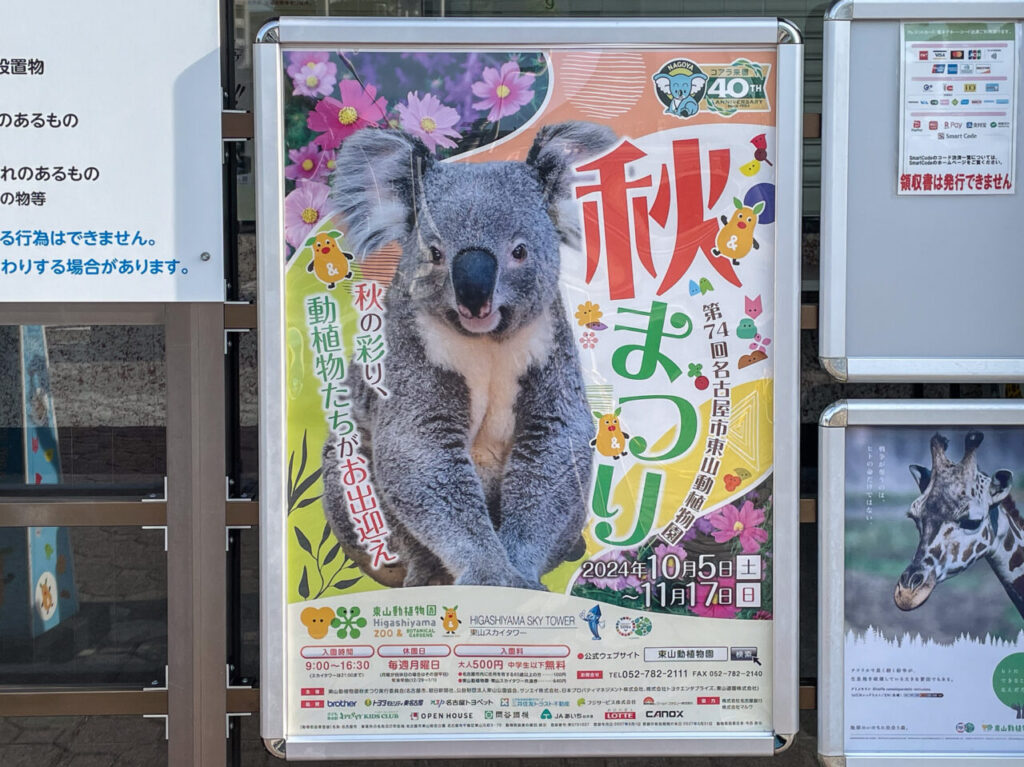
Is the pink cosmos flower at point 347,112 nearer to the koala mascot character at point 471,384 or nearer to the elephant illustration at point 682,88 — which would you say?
the koala mascot character at point 471,384

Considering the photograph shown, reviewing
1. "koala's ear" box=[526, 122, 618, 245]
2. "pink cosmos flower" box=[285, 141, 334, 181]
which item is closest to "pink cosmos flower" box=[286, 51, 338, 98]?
"pink cosmos flower" box=[285, 141, 334, 181]

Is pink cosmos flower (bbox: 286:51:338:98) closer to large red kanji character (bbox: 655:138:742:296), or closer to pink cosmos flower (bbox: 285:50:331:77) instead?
pink cosmos flower (bbox: 285:50:331:77)

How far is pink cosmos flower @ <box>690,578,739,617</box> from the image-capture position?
3.08 metres

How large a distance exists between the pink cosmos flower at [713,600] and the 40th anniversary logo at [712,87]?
147 centimetres

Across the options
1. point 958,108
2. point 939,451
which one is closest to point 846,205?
point 958,108

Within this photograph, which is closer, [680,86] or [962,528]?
[680,86]

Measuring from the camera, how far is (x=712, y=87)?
2.99 m

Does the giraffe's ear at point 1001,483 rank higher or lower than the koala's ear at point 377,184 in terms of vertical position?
lower

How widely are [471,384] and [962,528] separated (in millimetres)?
1648

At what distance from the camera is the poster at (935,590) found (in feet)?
10.1

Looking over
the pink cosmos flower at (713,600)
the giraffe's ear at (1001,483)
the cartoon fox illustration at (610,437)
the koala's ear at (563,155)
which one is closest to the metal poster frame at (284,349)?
the pink cosmos flower at (713,600)

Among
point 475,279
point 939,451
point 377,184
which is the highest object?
point 377,184

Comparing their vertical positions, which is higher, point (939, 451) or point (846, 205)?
point (846, 205)

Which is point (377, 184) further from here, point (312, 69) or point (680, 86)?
point (680, 86)
